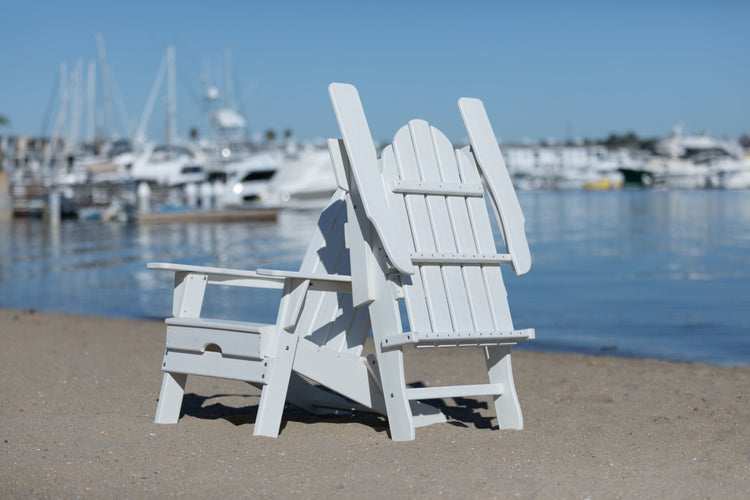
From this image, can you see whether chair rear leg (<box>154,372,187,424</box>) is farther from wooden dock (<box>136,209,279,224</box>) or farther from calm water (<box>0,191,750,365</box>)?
wooden dock (<box>136,209,279,224</box>)

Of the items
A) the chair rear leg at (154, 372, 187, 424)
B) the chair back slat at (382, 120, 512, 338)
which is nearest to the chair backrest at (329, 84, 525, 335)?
the chair back slat at (382, 120, 512, 338)

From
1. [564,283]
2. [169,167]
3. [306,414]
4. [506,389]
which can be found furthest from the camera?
[169,167]

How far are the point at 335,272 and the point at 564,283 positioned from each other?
33.9 feet

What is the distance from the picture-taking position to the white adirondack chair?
4.13m

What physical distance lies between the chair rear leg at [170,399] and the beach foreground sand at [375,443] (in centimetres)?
8

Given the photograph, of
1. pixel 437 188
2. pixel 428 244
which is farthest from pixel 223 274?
pixel 437 188

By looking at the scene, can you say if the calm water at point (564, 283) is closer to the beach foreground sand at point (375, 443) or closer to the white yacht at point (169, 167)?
the beach foreground sand at point (375, 443)

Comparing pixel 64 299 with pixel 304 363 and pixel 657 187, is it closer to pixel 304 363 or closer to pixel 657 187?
pixel 304 363

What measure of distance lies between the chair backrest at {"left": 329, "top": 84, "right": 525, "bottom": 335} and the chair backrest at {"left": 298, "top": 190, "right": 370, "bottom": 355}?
1.60 ft

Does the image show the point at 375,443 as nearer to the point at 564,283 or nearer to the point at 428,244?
the point at 428,244

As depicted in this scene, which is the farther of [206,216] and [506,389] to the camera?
[206,216]

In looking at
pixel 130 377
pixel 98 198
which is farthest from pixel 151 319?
pixel 98 198

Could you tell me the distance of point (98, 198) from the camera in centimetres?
4762

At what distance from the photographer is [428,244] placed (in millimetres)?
4332
